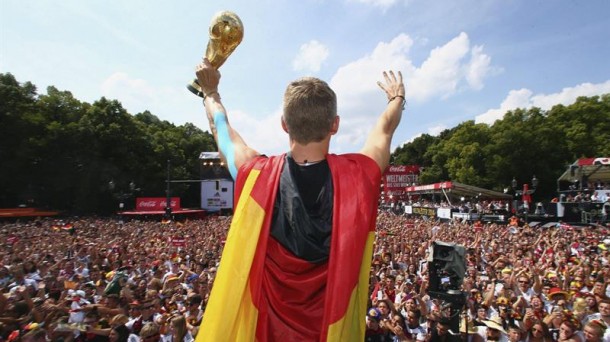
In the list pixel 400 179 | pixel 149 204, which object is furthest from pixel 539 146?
pixel 149 204

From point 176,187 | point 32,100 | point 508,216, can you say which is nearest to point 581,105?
point 508,216

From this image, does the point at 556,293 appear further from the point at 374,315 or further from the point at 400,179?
the point at 400,179

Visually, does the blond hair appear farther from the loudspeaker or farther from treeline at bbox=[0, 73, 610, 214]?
treeline at bbox=[0, 73, 610, 214]

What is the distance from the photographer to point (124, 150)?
Answer: 4972 cm

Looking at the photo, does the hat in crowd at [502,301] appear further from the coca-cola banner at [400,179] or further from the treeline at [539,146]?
the coca-cola banner at [400,179]

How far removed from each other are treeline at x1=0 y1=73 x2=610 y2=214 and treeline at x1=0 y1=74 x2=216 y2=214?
0.33 feet

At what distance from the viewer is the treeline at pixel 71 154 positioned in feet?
135

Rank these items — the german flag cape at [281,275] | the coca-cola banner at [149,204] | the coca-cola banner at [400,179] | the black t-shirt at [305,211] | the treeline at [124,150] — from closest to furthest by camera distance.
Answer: the german flag cape at [281,275] < the black t-shirt at [305,211] < the treeline at [124,150] < the coca-cola banner at [149,204] < the coca-cola banner at [400,179]

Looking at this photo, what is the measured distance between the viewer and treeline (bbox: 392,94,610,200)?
49.7 metres

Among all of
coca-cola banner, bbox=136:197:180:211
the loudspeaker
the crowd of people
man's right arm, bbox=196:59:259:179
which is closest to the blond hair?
man's right arm, bbox=196:59:259:179

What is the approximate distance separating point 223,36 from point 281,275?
1.35 m

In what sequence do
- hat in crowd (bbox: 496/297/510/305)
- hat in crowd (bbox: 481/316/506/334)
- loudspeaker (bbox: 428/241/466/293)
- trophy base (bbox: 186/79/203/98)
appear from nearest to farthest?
trophy base (bbox: 186/79/203/98) < loudspeaker (bbox: 428/241/466/293) < hat in crowd (bbox: 481/316/506/334) < hat in crowd (bbox: 496/297/510/305)

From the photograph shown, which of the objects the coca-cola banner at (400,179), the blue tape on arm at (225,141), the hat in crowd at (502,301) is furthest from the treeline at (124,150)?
the blue tape on arm at (225,141)

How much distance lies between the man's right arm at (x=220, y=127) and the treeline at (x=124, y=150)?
156 feet
